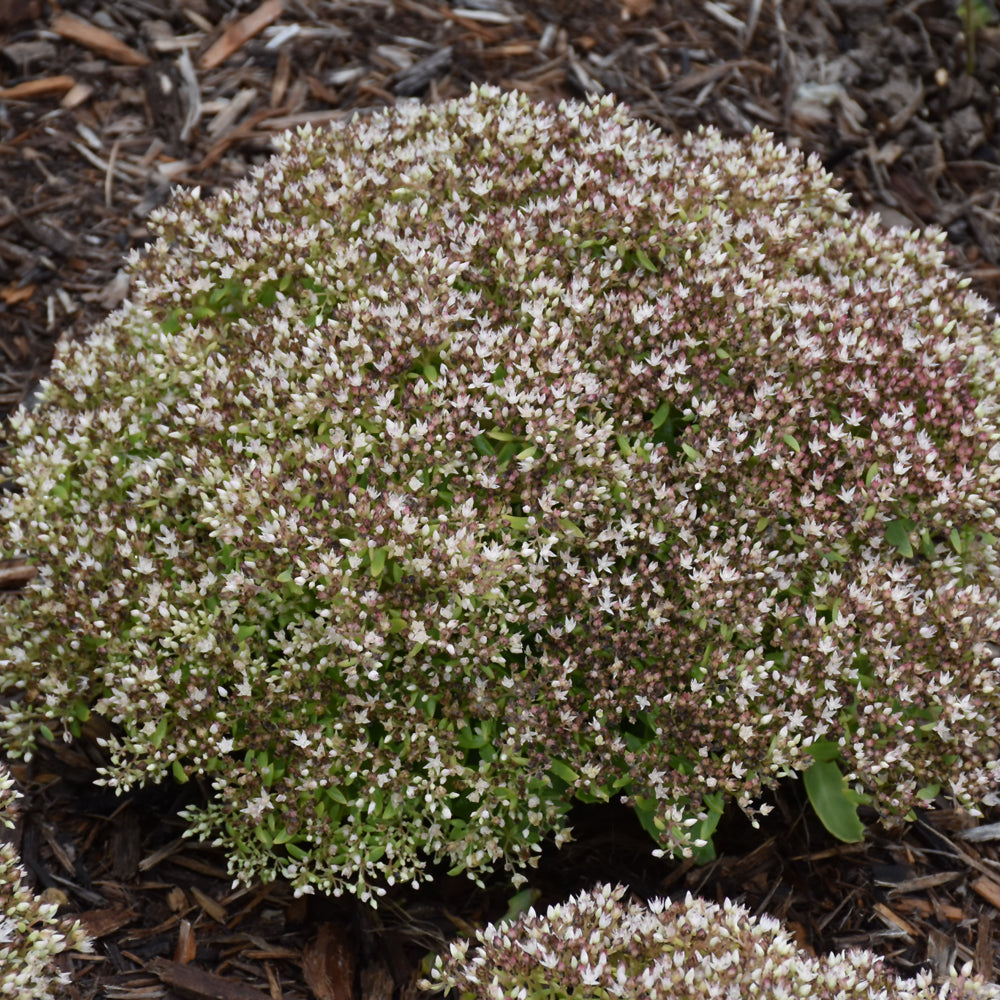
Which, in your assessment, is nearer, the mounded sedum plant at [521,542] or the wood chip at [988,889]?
the mounded sedum plant at [521,542]

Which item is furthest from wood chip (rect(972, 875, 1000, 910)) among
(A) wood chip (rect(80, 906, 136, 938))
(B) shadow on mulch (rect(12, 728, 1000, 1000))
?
(A) wood chip (rect(80, 906, 136, 938))

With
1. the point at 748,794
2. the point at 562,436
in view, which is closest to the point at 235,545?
the point at 562,436

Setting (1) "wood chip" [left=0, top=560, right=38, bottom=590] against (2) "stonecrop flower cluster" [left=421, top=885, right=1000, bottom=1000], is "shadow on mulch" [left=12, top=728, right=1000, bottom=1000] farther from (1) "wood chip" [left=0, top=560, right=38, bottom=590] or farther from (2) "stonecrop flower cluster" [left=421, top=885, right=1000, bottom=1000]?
(2) "stonecrop flower cluster" [left=421, top=885, right=1000, bottom=1000]

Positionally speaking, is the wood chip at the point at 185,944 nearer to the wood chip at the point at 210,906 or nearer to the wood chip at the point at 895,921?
the wood chip at the point at 210,906

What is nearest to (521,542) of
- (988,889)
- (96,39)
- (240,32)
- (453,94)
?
(988,889)

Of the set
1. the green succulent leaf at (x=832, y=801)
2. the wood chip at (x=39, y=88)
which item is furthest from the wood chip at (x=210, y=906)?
the wood chip at (x=39, y=88)

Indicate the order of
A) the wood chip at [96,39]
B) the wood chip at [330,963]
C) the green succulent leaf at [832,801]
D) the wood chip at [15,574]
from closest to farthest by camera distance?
the green succulent leaf at [832,801]
the wood chip at [330,963]
the wood chip at [15,574]
the wood chip at [96,39]
